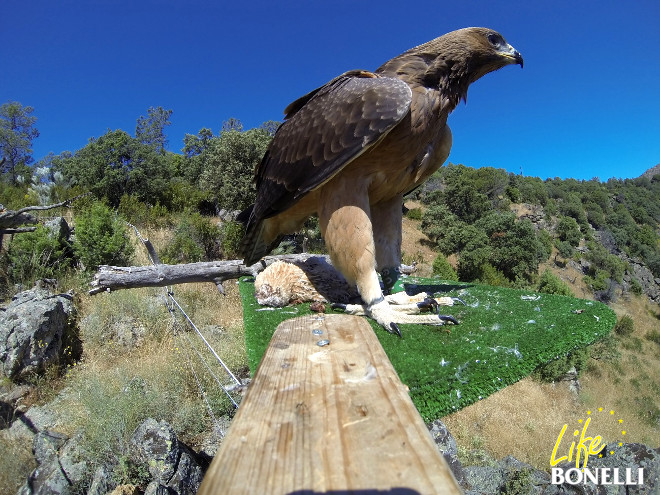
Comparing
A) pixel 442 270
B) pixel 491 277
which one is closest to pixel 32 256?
pixel 442 270

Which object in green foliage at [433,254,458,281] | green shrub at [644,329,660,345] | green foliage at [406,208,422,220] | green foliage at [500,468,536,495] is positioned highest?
green foliage at [406,208,422,220]

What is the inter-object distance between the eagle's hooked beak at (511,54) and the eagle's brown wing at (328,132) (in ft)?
3.60

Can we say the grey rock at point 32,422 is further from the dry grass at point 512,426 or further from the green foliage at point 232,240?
the dry grass at point 512,426

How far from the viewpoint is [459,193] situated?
32.9 meters

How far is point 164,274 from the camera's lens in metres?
5.76

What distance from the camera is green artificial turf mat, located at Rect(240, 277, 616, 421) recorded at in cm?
169

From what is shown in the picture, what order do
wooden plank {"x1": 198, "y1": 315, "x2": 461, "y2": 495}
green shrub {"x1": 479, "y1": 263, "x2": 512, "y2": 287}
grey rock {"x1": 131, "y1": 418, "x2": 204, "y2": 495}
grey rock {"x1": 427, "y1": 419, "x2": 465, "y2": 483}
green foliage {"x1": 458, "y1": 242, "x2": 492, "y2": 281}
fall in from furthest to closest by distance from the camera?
1. green foliage {"x1": 458, "y1": 242, "x2": 492, "y2": 281}
2. green shrub {"x1": 479, "y1": 263, "x2": 512, "y2": 287}
3. grey rock {"x1": 427, "y1": 419, "x2": 465, "y2": 483}
4. grey rock {"x1": 131, "y1": 418, "x2": 204, "y2": 495}
5. wooden plank {"x1": 198, "y1": 315, "x2": 461, "y2": 495}

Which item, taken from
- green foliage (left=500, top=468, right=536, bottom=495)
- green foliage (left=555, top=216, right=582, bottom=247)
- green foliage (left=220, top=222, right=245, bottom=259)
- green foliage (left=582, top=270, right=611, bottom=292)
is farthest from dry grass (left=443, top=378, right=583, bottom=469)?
green foliage (left=555, top=216, right=582, bottom=247)

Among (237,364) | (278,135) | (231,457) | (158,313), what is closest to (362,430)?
(231,457)

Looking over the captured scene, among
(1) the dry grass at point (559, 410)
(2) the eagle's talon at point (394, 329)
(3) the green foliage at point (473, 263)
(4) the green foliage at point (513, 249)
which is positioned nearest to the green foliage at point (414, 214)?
(4) the green foliage at point (513, 249)

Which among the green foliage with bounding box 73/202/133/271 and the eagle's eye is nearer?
the eagle's eye

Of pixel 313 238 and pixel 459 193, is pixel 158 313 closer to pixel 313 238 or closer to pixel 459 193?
pixel 313 238

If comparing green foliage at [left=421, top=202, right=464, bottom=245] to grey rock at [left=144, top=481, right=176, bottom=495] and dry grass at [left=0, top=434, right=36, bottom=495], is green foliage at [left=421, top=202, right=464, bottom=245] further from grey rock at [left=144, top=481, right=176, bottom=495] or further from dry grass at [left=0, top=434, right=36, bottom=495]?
dry grass at [left=0, top=434, right=36, bottom=495]

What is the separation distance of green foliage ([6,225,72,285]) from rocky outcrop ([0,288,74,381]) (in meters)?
2.06
